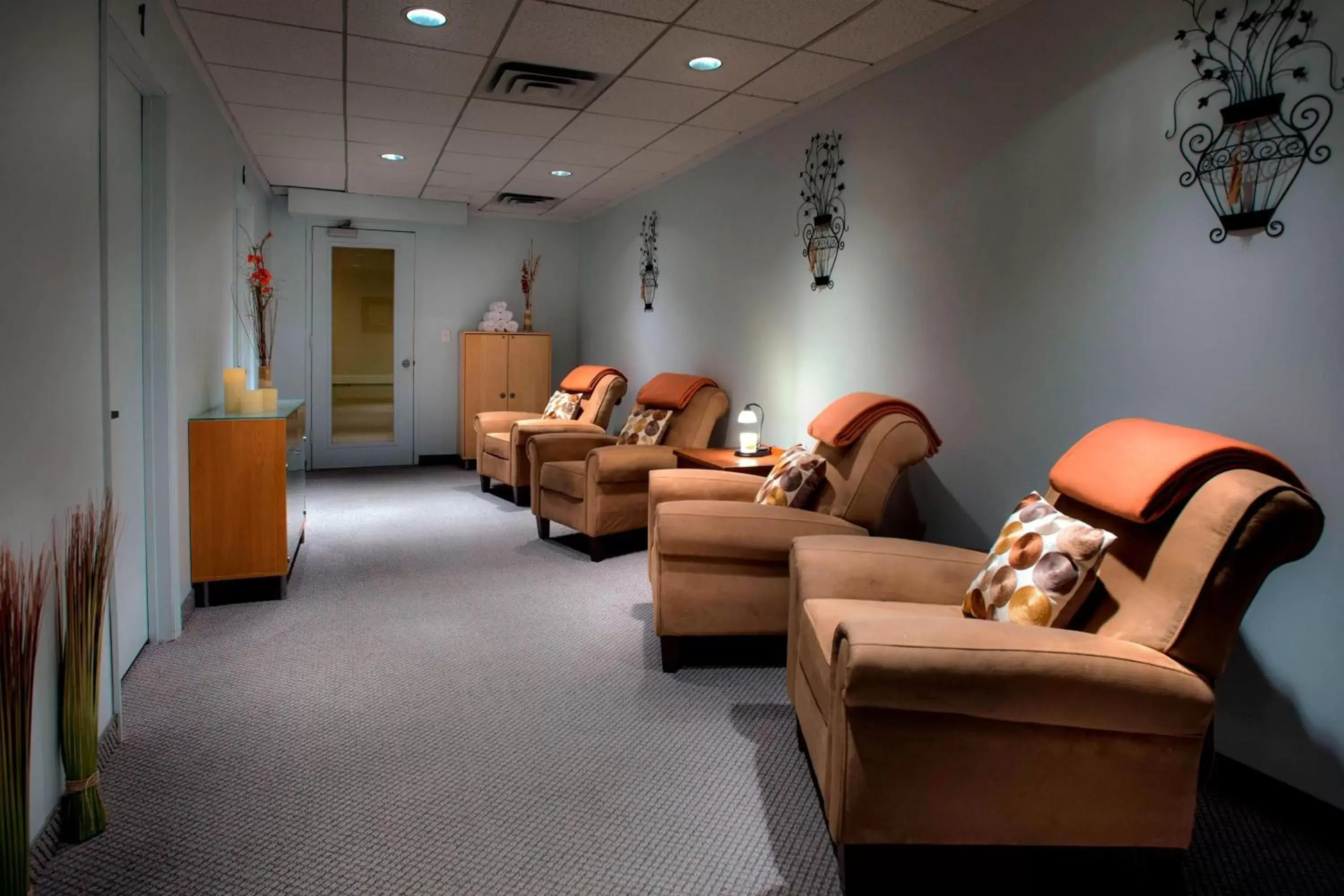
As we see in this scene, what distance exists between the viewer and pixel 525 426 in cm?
585

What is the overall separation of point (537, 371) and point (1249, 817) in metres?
6.50

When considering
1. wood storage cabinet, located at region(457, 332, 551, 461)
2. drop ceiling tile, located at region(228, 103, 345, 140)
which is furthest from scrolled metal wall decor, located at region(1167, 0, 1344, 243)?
wood storage cabinet, located at region(457, 332, 551, 461)

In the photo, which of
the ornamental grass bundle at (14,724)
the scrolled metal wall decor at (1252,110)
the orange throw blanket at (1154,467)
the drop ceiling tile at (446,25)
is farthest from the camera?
the drop ceiling tile at (446,25)

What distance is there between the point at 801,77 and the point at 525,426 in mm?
2973

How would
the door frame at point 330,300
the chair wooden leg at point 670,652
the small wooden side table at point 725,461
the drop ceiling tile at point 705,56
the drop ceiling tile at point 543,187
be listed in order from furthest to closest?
the door frame at point 330,300
the drop ceiling tile at point 543,187
the small wooden side table at point 725,461
the drop ceiling tile at point 705,56
the chair wooden leg at point 670,652

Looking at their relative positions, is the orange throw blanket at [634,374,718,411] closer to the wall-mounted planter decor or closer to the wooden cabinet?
the wall-mounted planter decor

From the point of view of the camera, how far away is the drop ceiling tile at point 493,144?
5.04 meters

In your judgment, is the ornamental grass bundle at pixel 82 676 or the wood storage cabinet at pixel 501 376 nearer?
the ornamental grass bundle at pixel 82 676

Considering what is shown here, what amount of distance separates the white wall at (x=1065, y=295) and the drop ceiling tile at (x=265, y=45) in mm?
2240

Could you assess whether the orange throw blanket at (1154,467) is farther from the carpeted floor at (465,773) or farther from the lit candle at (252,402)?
the lit candle at (252,402)

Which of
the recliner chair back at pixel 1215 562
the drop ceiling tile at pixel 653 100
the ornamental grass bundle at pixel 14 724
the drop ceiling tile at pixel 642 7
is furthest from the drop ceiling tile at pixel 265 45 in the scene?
the recliner chair back at pixel 1215 562

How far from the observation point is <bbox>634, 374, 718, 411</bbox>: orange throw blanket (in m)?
5.16

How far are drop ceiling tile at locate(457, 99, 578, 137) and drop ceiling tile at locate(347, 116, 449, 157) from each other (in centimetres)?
29

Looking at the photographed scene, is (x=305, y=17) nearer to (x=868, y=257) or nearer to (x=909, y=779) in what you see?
(x=868, y=257)
